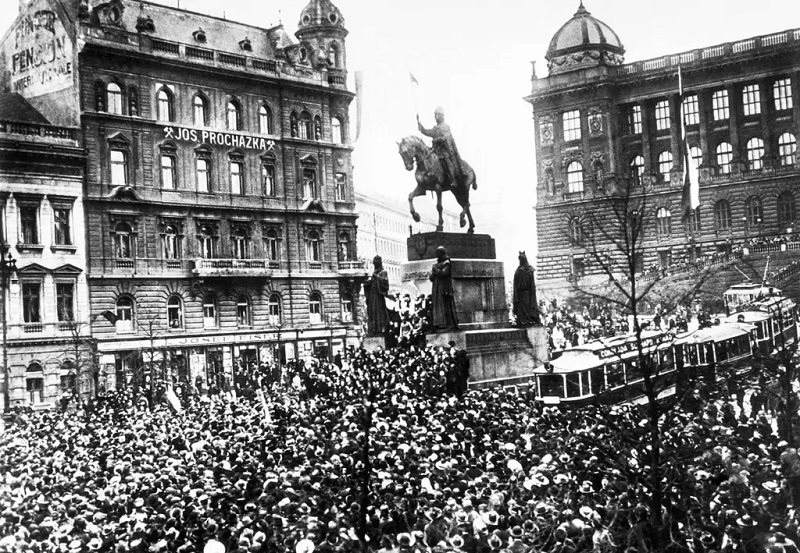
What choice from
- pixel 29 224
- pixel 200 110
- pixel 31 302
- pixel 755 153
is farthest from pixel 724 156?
pixel 31 302

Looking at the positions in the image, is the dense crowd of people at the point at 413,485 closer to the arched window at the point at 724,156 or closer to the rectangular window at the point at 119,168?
the rectangular window at the point at 119,168

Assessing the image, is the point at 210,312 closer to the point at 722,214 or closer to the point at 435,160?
the point at 435,160

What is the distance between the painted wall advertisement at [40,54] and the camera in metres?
50.4

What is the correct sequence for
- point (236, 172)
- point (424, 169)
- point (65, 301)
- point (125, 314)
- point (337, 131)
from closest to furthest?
point (424, 169) → point (65, 301) → point (125, 314) → point (236, 172) → point (337, 131)

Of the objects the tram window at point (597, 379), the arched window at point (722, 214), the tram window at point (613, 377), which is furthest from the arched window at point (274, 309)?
the arched window at point (722, 214)

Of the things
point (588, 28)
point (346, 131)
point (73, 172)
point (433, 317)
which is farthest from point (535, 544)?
point (588, 28)

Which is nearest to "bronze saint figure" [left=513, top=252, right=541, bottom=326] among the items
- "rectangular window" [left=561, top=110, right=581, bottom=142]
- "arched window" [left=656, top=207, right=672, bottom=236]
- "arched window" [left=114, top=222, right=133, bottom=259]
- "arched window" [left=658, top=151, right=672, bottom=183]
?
"arched window" [left=114, top=222, right=133, bottom=259]

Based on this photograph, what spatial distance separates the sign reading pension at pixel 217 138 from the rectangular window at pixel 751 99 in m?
39.0

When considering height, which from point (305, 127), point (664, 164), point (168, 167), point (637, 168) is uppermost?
point (305, 127)

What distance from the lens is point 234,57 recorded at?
56.8 metres

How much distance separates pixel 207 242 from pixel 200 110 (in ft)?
24.5

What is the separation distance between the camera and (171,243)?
173ft

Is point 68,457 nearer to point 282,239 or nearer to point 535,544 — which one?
point 535,544

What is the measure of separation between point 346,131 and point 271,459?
161 feet
